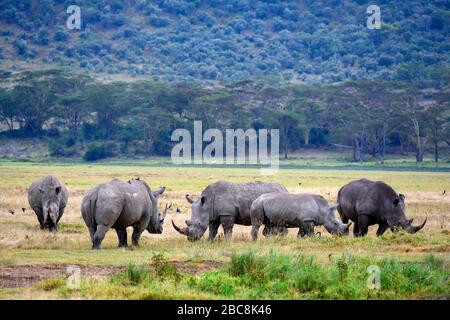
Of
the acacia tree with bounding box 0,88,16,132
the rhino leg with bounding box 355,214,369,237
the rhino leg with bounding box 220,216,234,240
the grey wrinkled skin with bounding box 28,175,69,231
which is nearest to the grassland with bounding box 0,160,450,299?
the grey wrinkled skin with bounding box 28,175,69,231

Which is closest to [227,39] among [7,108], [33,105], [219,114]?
[219,114]

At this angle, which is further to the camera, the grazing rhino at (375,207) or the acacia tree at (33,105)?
the acacia tree at (33,105)

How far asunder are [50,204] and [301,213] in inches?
228

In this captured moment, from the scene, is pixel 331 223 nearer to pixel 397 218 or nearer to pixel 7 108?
pixel 397 218

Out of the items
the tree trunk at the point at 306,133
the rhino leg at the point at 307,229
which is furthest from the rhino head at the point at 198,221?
the tree trunk at the point at 306,133

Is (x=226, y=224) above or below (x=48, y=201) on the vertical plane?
below

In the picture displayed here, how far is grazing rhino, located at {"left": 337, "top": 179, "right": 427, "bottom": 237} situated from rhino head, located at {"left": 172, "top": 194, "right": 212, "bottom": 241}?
134 inches

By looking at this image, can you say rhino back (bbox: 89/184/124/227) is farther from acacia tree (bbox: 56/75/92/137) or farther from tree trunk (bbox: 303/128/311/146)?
acacia tree (bbox: 56/75/92/137)

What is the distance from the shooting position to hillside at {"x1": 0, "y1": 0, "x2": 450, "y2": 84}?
139 meters

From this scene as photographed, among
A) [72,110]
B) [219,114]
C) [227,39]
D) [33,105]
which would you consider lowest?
[219,114]

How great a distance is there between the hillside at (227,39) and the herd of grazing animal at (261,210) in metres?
103

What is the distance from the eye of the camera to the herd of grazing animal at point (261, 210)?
68.3 ft

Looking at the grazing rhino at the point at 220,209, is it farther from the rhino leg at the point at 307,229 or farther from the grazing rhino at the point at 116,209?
the grazing rhino at the point at 116,209

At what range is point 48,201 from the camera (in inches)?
865
